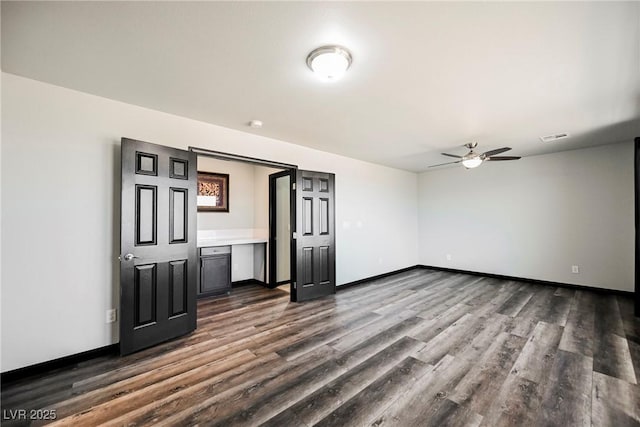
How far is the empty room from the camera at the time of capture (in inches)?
66.9

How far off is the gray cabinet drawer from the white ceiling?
7.19ft

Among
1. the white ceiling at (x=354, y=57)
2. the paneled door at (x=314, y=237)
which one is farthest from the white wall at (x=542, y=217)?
the paneled door at (x=314, y=237)

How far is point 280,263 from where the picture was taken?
519 centimetres

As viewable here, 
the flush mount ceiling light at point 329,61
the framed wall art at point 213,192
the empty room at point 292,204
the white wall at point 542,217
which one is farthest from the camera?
the framed wall art at point 213,192

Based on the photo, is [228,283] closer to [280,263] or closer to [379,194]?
→ [280,263]

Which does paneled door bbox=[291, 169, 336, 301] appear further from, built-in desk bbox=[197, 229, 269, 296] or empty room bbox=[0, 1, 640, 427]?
built-in desk bbox=[197, 229, 269, 296]

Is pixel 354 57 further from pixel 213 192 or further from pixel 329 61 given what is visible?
pixel 213 192

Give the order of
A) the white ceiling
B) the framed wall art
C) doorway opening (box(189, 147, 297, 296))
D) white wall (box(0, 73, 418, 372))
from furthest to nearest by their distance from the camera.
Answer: doorway opening (box(189, 147, 297, 296)) < the framed wall art < white wall (box(0, 73, 418, 372)) < the white ceiling

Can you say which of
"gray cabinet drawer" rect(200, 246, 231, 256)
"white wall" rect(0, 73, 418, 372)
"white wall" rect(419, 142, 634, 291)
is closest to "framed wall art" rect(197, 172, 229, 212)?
"gray cabinet drawer" rect(200, 246, 231, 256)

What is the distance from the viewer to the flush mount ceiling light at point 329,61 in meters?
1.85

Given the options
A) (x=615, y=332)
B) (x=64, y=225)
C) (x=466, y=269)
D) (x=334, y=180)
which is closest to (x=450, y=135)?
(x=334, y=180)

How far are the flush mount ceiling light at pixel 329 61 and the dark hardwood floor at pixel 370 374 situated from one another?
7.98 feet

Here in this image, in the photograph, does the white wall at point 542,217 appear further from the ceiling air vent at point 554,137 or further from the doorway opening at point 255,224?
the doorway opening at point 255,224

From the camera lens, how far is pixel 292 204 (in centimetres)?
421
